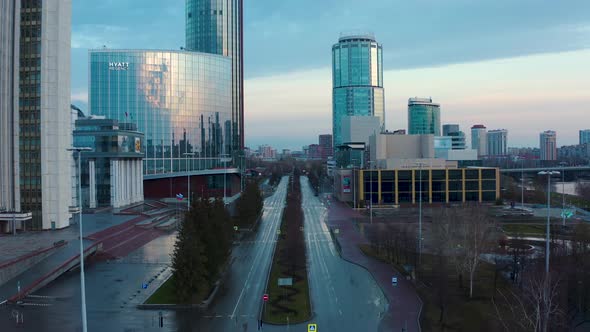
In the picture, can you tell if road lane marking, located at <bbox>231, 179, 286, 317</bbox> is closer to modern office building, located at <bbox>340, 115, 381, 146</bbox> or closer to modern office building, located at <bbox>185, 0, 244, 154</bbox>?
modern office building, located at <bbox>185, 0, 244, 154</bbox>

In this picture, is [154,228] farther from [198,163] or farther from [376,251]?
[198,163]

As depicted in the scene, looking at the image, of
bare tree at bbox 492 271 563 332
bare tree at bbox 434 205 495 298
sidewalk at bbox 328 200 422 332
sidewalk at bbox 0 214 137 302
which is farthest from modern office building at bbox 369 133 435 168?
bare tree at bbox 492 271 563 332

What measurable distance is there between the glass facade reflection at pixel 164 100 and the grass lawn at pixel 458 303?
59670 millimetres

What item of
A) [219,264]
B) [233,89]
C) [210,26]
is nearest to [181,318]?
[219,264]

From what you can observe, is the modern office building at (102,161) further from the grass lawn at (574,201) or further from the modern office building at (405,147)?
the grass lawn at (574,201)

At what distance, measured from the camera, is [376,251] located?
4372 centimetres

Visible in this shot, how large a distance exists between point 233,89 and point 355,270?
71470 mm

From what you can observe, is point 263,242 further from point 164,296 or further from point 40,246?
point 164,296

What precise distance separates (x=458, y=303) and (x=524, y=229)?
104ft

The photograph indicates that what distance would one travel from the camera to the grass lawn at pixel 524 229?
53.8 metres

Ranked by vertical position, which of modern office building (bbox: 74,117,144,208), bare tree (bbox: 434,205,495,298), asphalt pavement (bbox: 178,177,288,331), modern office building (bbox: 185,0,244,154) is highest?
modern office building (bbox: 185,0,244,154)

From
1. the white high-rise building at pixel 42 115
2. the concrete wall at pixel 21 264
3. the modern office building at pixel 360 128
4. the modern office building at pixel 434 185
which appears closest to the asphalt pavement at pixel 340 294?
the concrete wall at pixel 21 264

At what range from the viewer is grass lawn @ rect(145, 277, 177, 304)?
29375 millimetres

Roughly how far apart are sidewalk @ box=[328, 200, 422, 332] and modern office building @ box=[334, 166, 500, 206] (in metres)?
24.3
